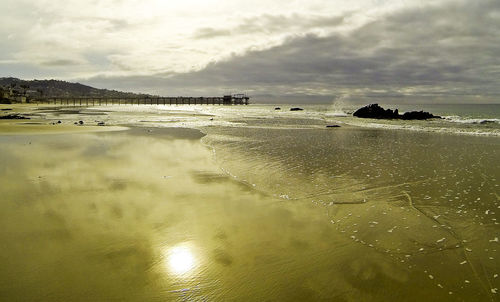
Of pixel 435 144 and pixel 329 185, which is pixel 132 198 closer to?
pixel 329 185

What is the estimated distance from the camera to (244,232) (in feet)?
20.3

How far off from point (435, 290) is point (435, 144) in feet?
58.9

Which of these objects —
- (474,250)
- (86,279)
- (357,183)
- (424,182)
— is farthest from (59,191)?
(424,182)

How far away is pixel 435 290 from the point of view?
4.49 meters

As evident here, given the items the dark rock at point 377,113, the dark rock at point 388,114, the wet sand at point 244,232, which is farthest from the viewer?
the dark rock at point 377,113

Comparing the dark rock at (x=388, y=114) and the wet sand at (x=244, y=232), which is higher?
the dark rock at (x=388, y=114)

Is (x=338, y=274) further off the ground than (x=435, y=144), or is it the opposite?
(x=435, y=144)

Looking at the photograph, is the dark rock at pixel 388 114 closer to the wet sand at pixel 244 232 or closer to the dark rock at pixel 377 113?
the dark rock at pixel 377 113

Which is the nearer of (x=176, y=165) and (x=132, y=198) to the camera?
(x=132, y=198)

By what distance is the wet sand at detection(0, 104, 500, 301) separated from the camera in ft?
14.7

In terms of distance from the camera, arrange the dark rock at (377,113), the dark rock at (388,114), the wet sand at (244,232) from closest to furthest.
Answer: the wet sand at (244,232) < the dark rock at (388,114) < the dark rock at (377,113)

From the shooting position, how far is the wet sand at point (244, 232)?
14.7ft

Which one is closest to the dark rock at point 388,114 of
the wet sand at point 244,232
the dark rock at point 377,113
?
the dark rock at point 377,113

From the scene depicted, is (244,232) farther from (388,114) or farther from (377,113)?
(377,113)
